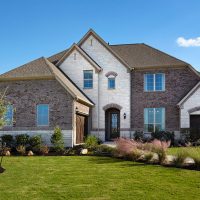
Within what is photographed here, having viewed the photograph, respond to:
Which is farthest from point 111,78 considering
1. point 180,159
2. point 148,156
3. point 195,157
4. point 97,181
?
point 97,181

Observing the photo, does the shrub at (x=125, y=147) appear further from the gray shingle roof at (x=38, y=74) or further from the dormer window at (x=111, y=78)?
the dormer window at (x=111, y=78)

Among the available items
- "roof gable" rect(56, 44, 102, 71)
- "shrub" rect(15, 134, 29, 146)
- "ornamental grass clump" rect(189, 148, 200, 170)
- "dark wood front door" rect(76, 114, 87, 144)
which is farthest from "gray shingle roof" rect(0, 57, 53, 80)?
"ornamental grass clump" rect(189, 148, 200, 170)

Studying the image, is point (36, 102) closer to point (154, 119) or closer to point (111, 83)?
point (111, 83)

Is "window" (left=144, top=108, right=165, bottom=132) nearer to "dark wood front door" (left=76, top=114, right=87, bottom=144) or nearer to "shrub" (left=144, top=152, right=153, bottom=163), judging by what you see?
"dark wood front door" (left=76, top=114, right=87, bottom=144)

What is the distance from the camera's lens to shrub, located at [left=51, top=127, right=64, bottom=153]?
21188 mm

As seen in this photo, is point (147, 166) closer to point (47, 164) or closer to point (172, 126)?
point (47, 164)

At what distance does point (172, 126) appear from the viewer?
27.2 metres

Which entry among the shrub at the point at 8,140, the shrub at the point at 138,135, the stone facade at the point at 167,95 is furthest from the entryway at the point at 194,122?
Result: the shrub at the point at 8,140

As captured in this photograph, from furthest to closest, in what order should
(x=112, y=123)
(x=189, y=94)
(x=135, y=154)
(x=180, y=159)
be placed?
(x=112, y=123)
(x=189, y=94)
(x=135, y=154)
(x=180, y=159)

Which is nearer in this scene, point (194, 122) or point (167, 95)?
point (194, 122)

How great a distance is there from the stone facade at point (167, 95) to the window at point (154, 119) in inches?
11.5

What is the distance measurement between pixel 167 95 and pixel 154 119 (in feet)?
7.42

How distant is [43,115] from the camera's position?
24.3m

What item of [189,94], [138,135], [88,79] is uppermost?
[88,79]
